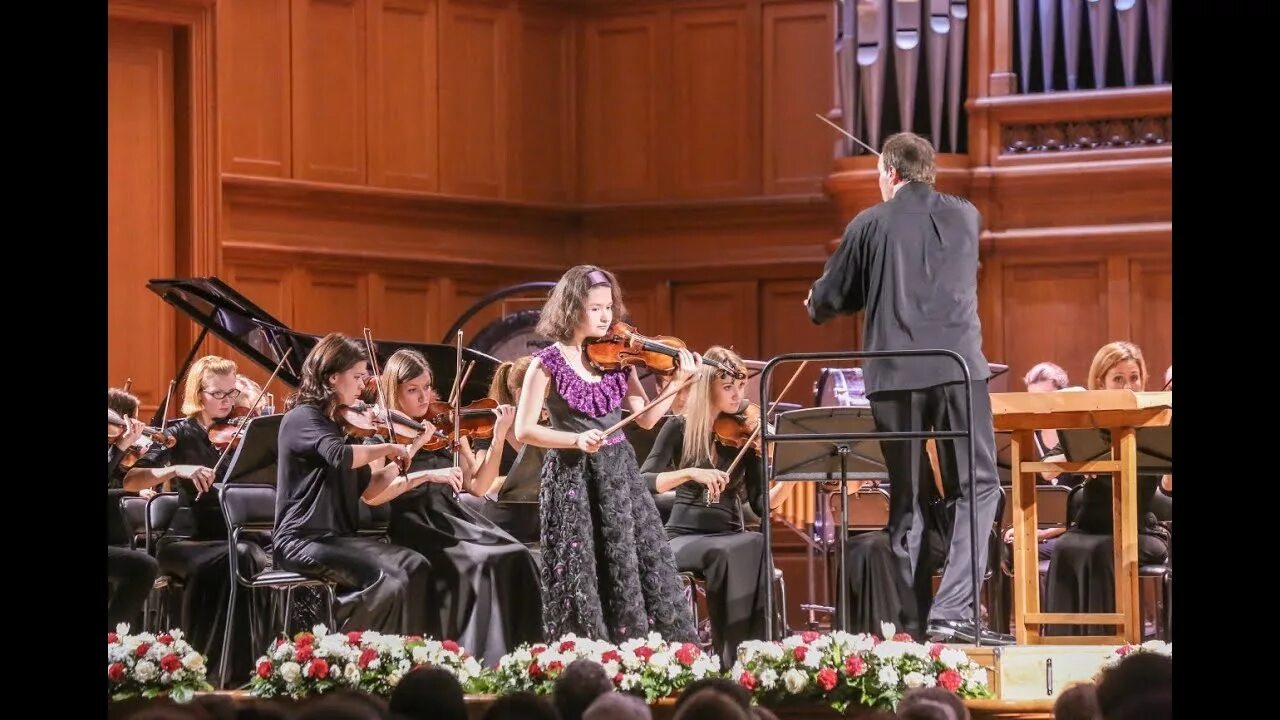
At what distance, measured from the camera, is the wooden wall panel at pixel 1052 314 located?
30.9ft

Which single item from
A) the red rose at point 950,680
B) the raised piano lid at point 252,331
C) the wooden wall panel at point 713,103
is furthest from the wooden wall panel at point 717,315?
the red rose at point 950,680

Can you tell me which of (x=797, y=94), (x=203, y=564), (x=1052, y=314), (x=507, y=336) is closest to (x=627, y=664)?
(x=203, y=564)

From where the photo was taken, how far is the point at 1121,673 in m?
4.73

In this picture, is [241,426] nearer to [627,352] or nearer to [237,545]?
A: [237,545]

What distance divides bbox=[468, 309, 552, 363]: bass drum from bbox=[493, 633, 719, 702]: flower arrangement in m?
4.18

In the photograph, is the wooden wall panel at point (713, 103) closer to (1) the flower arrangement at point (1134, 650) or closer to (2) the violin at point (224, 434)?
(2) the violin at point (224, 434)

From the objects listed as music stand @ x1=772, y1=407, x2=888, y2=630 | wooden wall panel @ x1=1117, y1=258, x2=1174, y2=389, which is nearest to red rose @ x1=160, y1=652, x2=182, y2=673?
music stand @ x1=772, y1=407, x2=888, y2=630

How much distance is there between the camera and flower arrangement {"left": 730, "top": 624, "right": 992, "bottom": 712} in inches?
201

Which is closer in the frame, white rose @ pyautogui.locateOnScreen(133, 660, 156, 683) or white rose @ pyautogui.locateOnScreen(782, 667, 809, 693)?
white rose @ pyautogui.locateOnScreen(782, 667, 809, 693)

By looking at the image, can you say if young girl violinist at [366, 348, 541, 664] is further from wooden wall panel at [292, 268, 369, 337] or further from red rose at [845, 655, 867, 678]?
wooden wall panel at [292, 268, 369, 337]

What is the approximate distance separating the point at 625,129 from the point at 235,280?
2450 millimetres

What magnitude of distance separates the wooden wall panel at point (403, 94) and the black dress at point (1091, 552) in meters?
4.74
